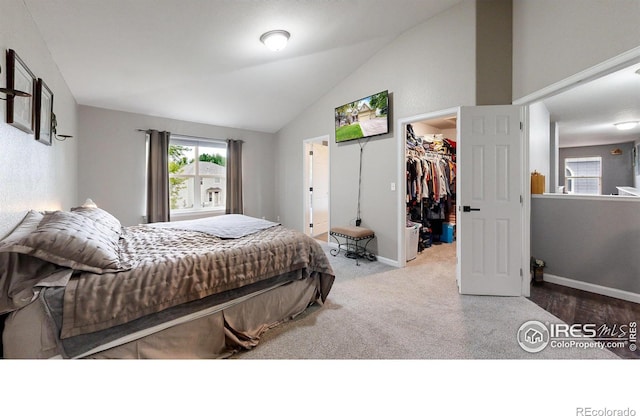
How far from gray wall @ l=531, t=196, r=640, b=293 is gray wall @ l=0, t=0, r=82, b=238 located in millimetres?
4549

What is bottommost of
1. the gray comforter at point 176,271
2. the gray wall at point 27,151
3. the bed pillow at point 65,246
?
the gray comforter at point 176,271

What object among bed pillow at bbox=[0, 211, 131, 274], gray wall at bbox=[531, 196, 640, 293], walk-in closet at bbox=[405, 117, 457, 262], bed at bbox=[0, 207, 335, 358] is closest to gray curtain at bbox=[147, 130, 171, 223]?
bed at bbox=[0, 207, 335, 358]

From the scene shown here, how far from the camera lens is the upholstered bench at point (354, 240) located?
365 cm

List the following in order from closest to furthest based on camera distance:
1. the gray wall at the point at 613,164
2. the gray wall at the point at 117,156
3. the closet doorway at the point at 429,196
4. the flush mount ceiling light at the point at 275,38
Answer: the flush mount ceiling light at the point at 275,38, the gray wall at the point at 117,156, the closet doorway at the point at 429,196, the gray wall at the point at 613,164

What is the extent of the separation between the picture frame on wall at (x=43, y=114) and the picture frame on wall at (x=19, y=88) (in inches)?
3.1

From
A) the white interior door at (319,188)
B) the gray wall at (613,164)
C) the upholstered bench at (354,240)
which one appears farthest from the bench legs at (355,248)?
the gray wall at (613,164)

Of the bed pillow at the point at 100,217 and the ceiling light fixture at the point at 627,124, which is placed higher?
the ceiling light fixture at the point at 627,124

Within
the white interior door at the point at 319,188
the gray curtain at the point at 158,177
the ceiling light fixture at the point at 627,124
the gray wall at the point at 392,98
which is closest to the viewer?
the gray wall at the point at 392,98

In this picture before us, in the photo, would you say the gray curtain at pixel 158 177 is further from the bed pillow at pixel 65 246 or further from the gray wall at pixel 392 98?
the bed pillow at pixel 65 246

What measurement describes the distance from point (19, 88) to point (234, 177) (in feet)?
11.7

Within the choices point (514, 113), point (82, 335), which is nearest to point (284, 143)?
point (514, 113)
